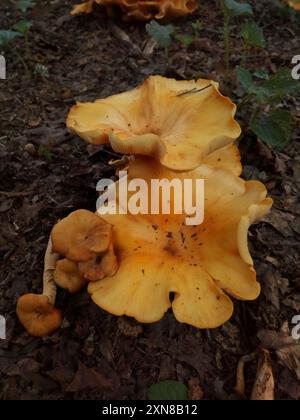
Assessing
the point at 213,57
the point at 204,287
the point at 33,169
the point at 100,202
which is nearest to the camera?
the point at 204,287

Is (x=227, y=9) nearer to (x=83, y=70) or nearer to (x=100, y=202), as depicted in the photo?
(x=83, y=70)

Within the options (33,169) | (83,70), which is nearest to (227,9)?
(83,70)

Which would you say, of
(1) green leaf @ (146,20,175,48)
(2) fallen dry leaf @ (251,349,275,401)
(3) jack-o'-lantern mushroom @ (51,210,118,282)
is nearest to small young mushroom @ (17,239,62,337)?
(3) jack-o'-lantern mushroom @ (51,210,118,282)

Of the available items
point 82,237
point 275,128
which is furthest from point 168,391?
point 275,128

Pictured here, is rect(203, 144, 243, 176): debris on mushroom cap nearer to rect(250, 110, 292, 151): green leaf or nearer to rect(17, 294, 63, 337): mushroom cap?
rect(250, 110, 292, 151): green leaf

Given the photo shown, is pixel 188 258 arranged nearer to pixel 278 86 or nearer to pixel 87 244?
pixel 87 244

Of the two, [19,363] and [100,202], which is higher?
[100,202]
